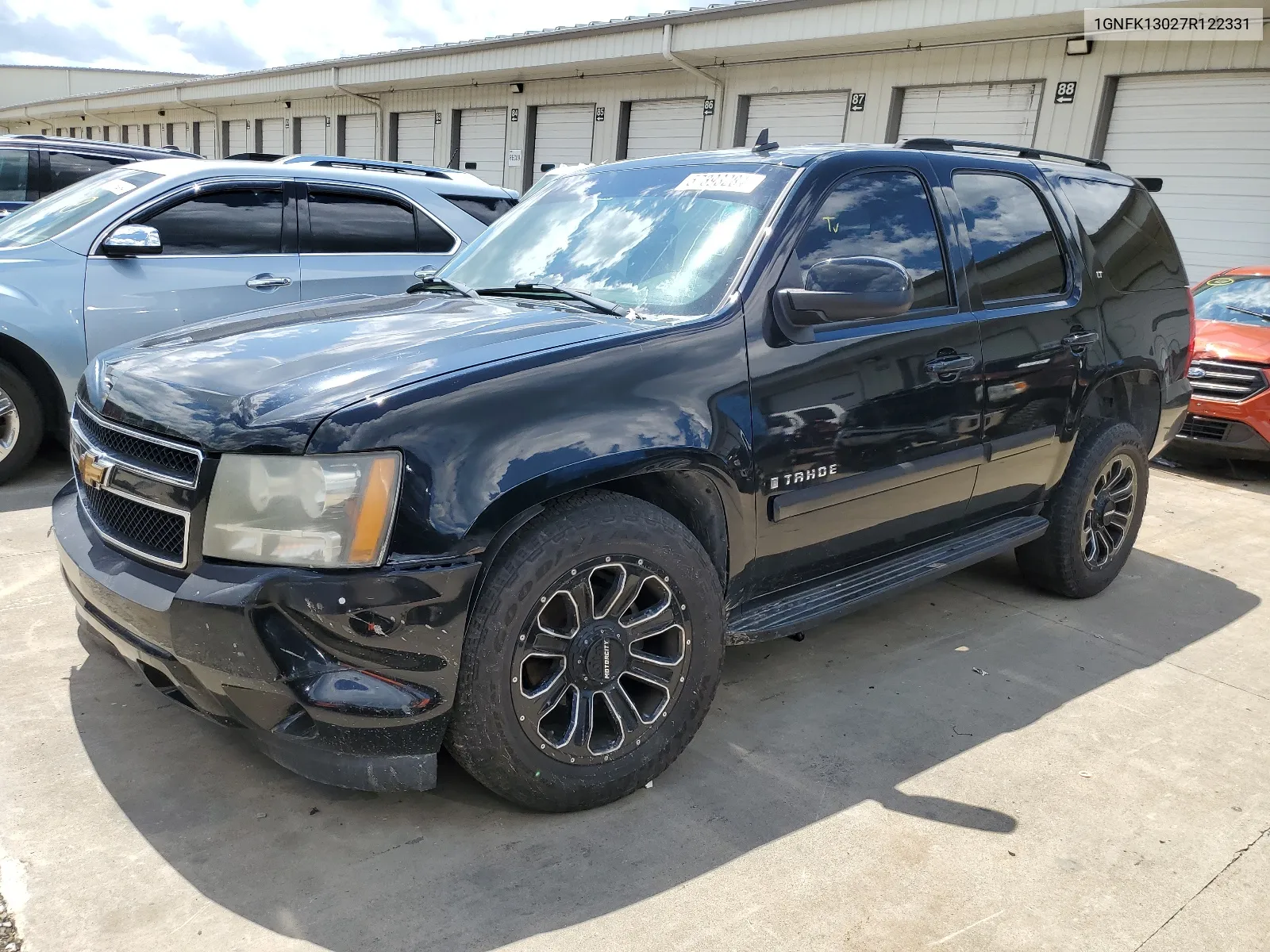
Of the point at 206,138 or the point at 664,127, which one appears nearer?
the point at 664,127

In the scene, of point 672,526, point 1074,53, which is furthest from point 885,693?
point 1074,53

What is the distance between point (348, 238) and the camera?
629cm

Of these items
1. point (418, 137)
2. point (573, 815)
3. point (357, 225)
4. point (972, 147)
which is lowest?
point (573, 815)

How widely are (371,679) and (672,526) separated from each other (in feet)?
2.97

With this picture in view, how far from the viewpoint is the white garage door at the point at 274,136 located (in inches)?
1059

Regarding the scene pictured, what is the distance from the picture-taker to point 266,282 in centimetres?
590

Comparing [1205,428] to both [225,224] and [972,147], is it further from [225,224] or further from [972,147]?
[225,224]

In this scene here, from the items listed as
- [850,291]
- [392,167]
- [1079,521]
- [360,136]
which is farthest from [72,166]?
[360,136]

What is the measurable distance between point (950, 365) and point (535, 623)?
1890mm

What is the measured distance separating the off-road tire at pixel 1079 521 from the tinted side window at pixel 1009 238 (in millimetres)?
783

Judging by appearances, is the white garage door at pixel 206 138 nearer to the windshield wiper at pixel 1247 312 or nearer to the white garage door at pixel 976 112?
the white garage door at pixel 976 112

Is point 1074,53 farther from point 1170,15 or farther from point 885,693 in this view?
point 885,693

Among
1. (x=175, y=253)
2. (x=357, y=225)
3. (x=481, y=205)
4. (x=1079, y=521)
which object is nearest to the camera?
(x=1079, y=521)

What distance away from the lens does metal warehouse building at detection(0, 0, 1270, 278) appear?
10086mm
